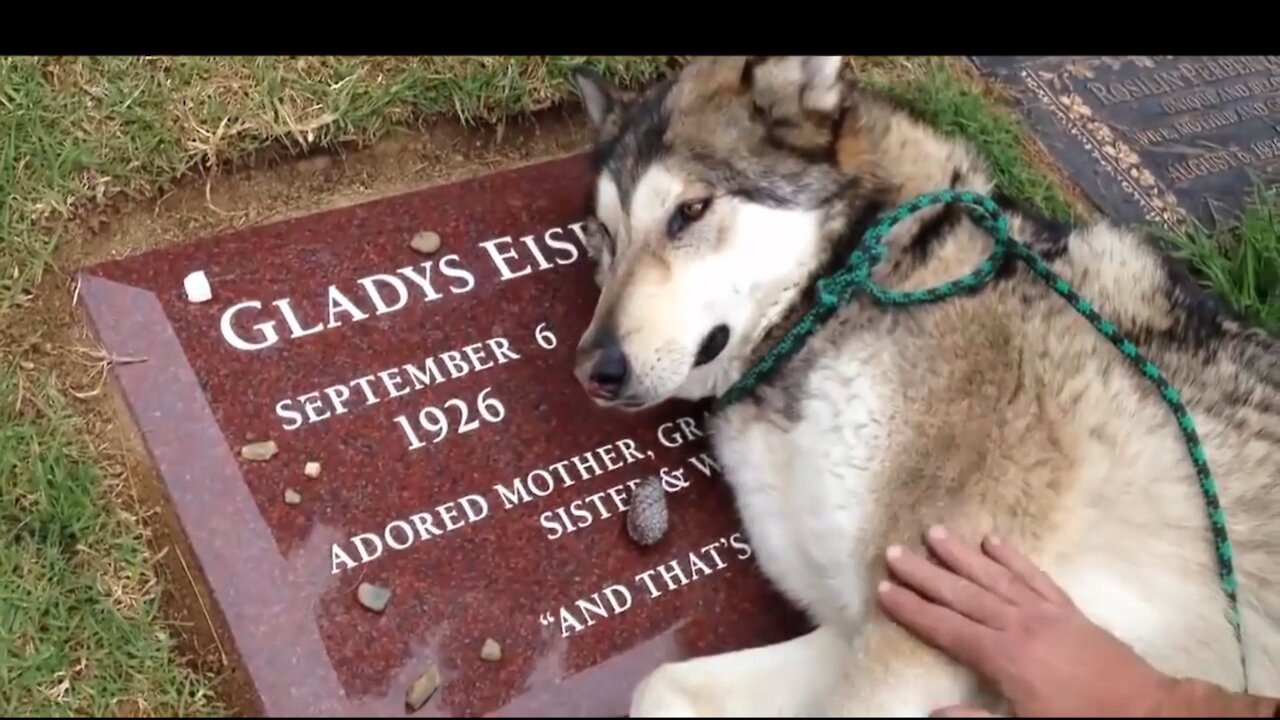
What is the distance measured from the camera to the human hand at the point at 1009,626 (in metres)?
1.84

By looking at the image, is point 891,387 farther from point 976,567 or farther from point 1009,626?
point 1009,626

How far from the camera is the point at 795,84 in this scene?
2588mm

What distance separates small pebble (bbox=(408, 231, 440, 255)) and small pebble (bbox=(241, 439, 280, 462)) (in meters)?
0.65

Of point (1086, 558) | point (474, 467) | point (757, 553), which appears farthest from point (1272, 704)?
point (474, 467)

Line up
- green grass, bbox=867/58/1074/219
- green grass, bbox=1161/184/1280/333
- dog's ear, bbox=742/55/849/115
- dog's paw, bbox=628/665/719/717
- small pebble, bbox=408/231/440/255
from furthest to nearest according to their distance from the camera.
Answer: green grass, bbox=867/58/1074/219 → green grass, bbox=1161/184/1280/333 → small pebble, bbox=408/231/440/255 → dog's ear, bbox=742/55/849/115 → dog's paw, bbox=628/665/719/717

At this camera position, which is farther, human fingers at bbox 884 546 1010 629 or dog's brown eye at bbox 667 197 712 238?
dog's brown eye at bbox 667 197 712 238

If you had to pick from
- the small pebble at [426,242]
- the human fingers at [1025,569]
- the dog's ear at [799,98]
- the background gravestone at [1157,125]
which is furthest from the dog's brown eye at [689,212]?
the background gravestone at [1157,125]

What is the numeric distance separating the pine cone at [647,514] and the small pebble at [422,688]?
1.83 ft

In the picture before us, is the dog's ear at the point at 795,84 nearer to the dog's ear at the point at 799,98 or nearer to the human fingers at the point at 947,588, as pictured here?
the dog's ear at the point at 799,98

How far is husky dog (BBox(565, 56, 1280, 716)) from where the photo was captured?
2.27m

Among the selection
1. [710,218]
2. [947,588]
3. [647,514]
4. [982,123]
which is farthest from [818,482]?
[982,123]

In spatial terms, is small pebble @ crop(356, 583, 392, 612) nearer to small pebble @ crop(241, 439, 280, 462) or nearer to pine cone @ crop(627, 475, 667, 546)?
small pebble @ crop(241, 439, 280, 462)

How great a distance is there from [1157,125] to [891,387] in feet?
6.69

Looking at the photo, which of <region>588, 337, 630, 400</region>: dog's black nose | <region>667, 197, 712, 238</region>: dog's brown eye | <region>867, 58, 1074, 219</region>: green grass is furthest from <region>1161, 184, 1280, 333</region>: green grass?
<region>588, 337, 630, 400</region>: dog's black nose
